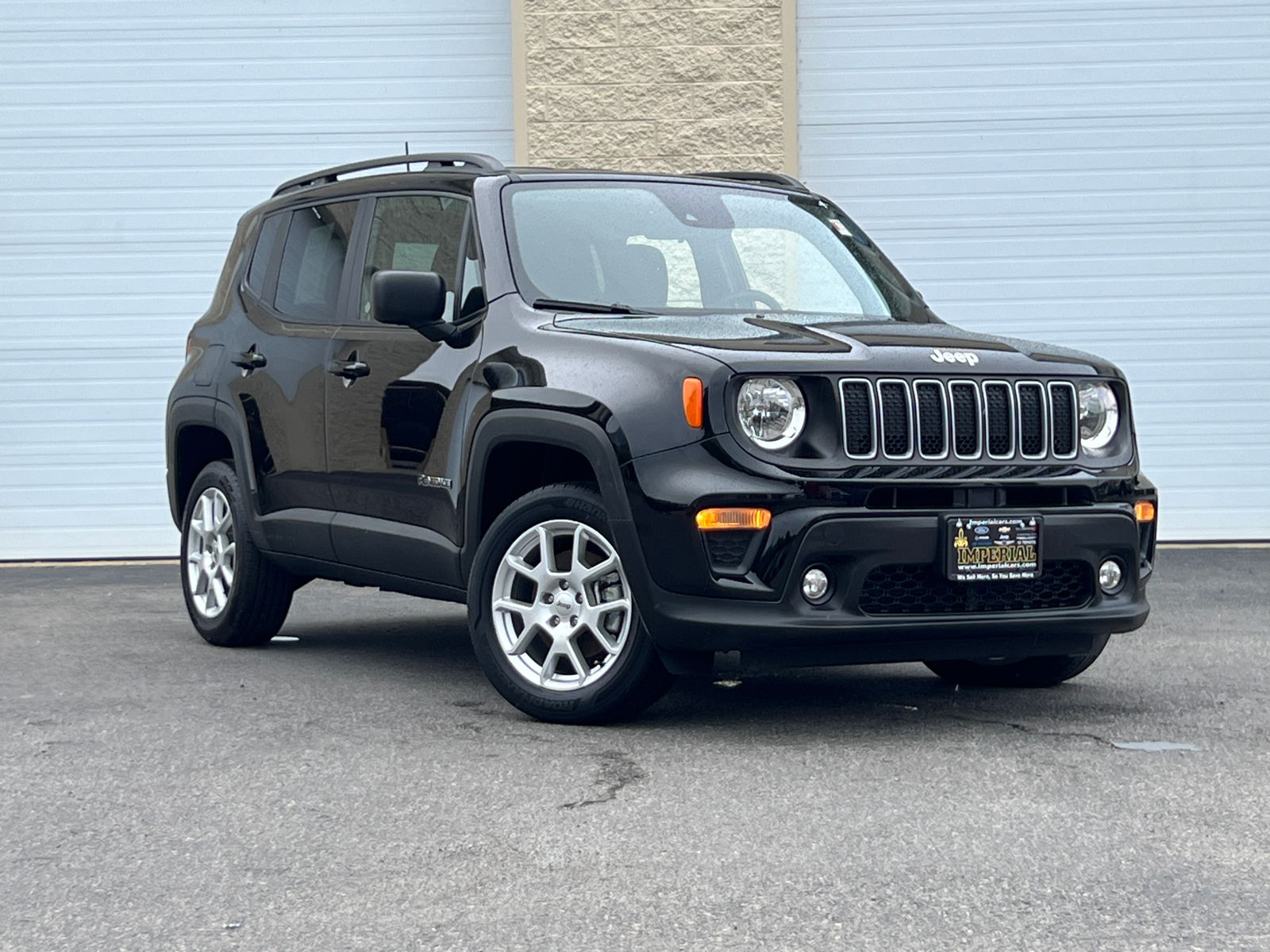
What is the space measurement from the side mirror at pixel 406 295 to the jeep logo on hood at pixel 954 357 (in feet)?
5.56

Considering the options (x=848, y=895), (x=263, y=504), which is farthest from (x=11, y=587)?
(x=848, y=895)

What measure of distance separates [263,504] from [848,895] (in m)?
4.31

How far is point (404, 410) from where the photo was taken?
656 centimetres

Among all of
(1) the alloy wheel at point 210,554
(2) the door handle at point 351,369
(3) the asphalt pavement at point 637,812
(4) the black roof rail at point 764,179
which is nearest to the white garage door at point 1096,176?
(4) the black roof rail at point 764,179

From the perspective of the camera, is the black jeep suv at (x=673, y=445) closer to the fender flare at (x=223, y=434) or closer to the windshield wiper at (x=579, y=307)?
the windshield wiper at (x=579, y=307)

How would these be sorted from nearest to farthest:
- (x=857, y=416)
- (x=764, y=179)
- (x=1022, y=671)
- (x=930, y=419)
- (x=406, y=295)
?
(x=857, y=416), (x=930, y=419), (x=406, y=295), (x=1022, y=671), (x=764, y=179)

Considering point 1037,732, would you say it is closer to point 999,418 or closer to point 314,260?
point 999,418

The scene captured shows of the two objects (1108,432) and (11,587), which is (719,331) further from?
(11,587)

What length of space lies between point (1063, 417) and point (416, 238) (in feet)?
8.45

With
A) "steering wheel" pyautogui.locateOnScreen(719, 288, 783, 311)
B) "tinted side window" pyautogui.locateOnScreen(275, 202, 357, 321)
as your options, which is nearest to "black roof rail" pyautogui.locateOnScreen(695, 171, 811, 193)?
"steering wheel" pyautogui.locateOnScreen(719, 288, 783, 311)

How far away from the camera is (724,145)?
13094mm

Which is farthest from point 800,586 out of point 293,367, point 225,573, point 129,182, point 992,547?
point 129,182

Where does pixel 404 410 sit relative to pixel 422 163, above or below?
below

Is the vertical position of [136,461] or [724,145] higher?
[724,145]
